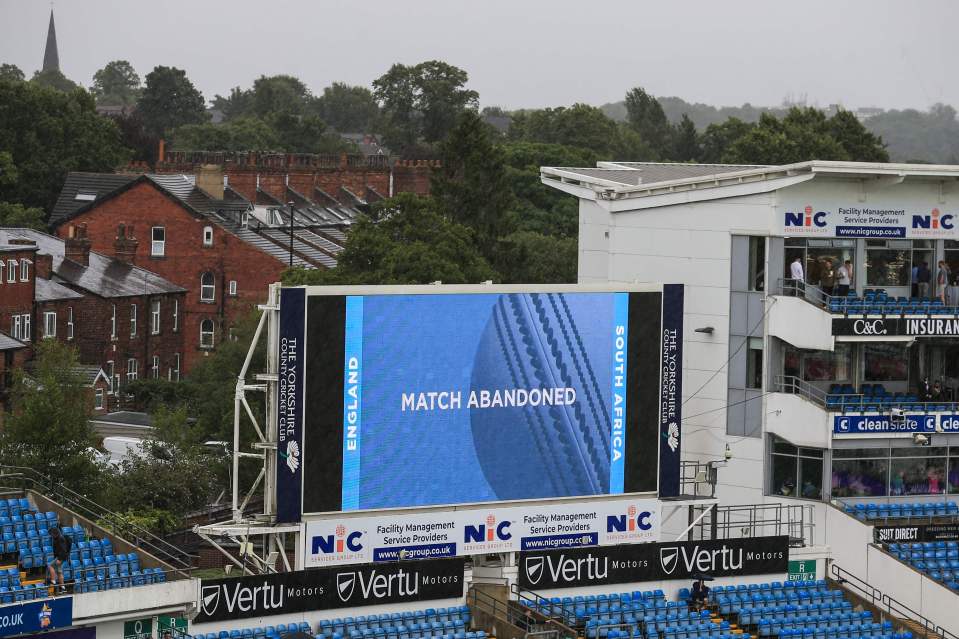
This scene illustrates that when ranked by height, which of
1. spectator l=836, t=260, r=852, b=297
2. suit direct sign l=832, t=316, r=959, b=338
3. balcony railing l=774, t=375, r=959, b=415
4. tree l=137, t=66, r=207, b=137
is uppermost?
tree l=137, t=66, r=207, b=137

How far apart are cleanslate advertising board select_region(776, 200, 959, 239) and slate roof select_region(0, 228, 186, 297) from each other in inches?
1779

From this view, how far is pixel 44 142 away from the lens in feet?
395

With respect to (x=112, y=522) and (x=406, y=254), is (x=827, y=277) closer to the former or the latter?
(x=112, y=522)

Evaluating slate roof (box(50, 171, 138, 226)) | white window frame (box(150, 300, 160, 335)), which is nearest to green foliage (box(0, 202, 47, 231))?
slate roof (box(50, 171, 138, 226))

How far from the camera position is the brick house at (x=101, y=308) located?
240 ft

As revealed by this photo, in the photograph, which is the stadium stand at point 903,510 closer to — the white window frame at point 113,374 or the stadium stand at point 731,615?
the stadium stand at point 731,615

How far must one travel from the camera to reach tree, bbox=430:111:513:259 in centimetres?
8044

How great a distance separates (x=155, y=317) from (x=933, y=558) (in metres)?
51.3

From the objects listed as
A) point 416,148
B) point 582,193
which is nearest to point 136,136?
point 416,148

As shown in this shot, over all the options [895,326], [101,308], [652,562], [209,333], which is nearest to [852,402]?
[895,326]

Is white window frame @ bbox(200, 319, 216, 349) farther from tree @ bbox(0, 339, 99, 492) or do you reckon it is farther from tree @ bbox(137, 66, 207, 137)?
tree @ bbox(137, 66, 207, 137)

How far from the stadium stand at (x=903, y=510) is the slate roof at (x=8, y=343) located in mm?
38175

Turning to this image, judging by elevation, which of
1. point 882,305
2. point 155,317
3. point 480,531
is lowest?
point 480,531

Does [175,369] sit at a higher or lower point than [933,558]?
higher
